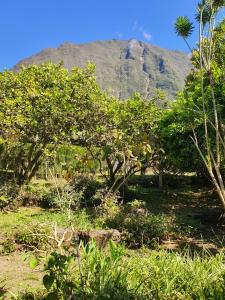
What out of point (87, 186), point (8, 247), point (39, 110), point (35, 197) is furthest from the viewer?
point (87, 186)

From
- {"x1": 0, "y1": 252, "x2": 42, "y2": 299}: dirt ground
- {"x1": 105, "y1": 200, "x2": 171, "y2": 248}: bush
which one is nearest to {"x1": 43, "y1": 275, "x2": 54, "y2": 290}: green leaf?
{"x1": 0, "y1": 252, "x2": 42, "y2": 299}: dirt ground

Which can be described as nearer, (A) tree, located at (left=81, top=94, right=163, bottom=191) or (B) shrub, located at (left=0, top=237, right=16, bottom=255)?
(B) shrub, located at (left=0, top=237, right=16, bottom=255)

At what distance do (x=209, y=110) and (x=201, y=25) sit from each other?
4.39 meters

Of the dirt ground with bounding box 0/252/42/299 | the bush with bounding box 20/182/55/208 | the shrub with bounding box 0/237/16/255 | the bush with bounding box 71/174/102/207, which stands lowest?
the dirt ground with bounding box 0/252/42/299

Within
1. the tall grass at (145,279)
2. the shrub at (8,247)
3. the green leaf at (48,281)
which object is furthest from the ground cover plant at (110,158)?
the green leaf at (48,281)

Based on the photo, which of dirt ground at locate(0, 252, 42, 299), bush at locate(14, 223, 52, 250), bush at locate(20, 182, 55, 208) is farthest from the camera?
bush at locate(20, 182, 55, 208)

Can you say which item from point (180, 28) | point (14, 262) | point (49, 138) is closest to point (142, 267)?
point (14, 262)

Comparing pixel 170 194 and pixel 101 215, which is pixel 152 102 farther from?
pixel 101 215

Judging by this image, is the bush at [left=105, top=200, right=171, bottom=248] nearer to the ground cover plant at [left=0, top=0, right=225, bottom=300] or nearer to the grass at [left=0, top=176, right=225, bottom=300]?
the ground cover plant at [left=0, top=0, right=225, bottom=300]

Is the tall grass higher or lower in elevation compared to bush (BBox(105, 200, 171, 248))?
lower

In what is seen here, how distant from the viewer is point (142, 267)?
670cm

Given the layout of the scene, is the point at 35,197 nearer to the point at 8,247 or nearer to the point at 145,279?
the point at 8,247

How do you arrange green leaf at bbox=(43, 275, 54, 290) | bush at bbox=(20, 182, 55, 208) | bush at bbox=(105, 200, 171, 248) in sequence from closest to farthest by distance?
1. green leaf at bbox=(43, 275, 54, 290)
2. bush at bbox=(105, 200, 171, 248)
3. bush at bbox=(20, 182, 55, 208)

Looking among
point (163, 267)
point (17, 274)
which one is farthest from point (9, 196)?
point (163, 267)
